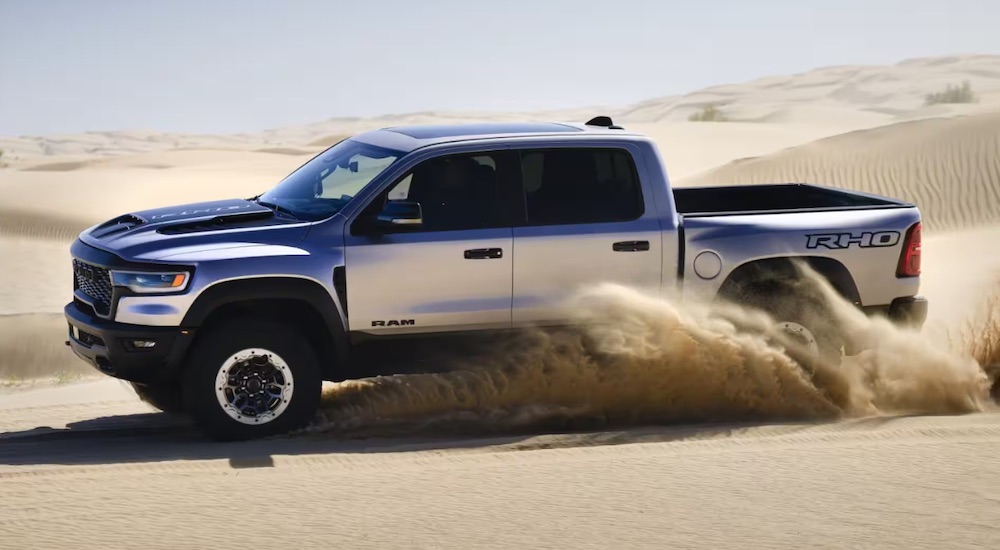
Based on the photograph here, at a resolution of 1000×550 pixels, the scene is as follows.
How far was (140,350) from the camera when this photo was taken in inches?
274

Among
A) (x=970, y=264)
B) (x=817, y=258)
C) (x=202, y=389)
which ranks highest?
(x=817, y=258)

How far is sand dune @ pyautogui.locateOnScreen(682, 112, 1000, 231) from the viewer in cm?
2427

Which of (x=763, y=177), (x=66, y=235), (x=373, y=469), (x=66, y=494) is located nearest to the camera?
(x=66, y=494)

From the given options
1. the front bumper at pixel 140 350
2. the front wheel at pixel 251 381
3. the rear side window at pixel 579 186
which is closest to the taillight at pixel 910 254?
the rear side window at pixel 579 186

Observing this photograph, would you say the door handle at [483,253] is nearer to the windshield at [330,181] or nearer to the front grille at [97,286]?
the windshield at [330,181]

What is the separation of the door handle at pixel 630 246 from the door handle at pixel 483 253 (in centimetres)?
73

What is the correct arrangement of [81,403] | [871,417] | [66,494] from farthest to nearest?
[81,403], [871,417], [66,494]

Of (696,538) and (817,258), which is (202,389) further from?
(817,258)

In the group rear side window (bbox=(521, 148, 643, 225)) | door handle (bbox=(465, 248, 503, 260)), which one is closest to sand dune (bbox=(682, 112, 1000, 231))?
rear side window (bbox=(521, 148, 643, 225))

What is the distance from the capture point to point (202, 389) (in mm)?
7043

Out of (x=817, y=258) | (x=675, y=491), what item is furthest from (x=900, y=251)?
(x=675, y=491)

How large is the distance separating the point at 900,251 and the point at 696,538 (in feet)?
11.4

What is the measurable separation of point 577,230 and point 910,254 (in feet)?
7.49

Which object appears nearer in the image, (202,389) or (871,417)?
(202,389)
